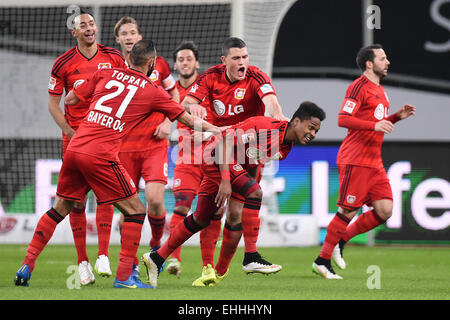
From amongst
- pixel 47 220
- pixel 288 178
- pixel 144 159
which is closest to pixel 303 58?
pixel 288 178

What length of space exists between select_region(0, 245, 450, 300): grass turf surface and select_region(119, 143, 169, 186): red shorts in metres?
1.00

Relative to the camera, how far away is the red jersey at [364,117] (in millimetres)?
7949

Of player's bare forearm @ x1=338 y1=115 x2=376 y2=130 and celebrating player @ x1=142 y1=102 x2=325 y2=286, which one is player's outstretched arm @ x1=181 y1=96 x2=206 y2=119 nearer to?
celebrating player @ x1=142 y1=102 x2=325 y2=286

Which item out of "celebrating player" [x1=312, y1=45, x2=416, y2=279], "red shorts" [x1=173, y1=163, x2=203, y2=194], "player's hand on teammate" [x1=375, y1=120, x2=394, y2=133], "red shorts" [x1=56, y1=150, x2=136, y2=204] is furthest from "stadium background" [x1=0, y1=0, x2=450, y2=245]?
"red shorts" [x1=56, y1=150, x2=136, y2=204]

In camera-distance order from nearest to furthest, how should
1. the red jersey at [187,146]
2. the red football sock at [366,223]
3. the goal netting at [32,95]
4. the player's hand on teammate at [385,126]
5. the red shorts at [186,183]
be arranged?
1. the player's hand on teammate at [385,126]
2. the red football sock at [366,223]
3. the red shorts at [186,183]
4. the red jersey at [187,146]
5. the goal netting at [32,95]

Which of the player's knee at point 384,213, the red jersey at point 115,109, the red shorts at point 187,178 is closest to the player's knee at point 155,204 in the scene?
the red shorts at point 187,178

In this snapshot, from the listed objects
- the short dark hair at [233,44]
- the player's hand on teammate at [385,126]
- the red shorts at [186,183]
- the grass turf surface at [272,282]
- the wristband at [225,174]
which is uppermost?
the short dark hair at [233,44]

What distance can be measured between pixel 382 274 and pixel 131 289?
3.37m

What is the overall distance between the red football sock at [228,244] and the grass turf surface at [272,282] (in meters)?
0.16

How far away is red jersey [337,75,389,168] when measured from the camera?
26.1ft

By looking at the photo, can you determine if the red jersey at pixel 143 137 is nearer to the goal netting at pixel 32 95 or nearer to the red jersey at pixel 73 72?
the red jersey at pixel 73 72

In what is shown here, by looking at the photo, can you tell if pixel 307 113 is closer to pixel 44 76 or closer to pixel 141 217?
pixel 141 217

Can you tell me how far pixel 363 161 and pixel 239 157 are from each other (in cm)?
203
